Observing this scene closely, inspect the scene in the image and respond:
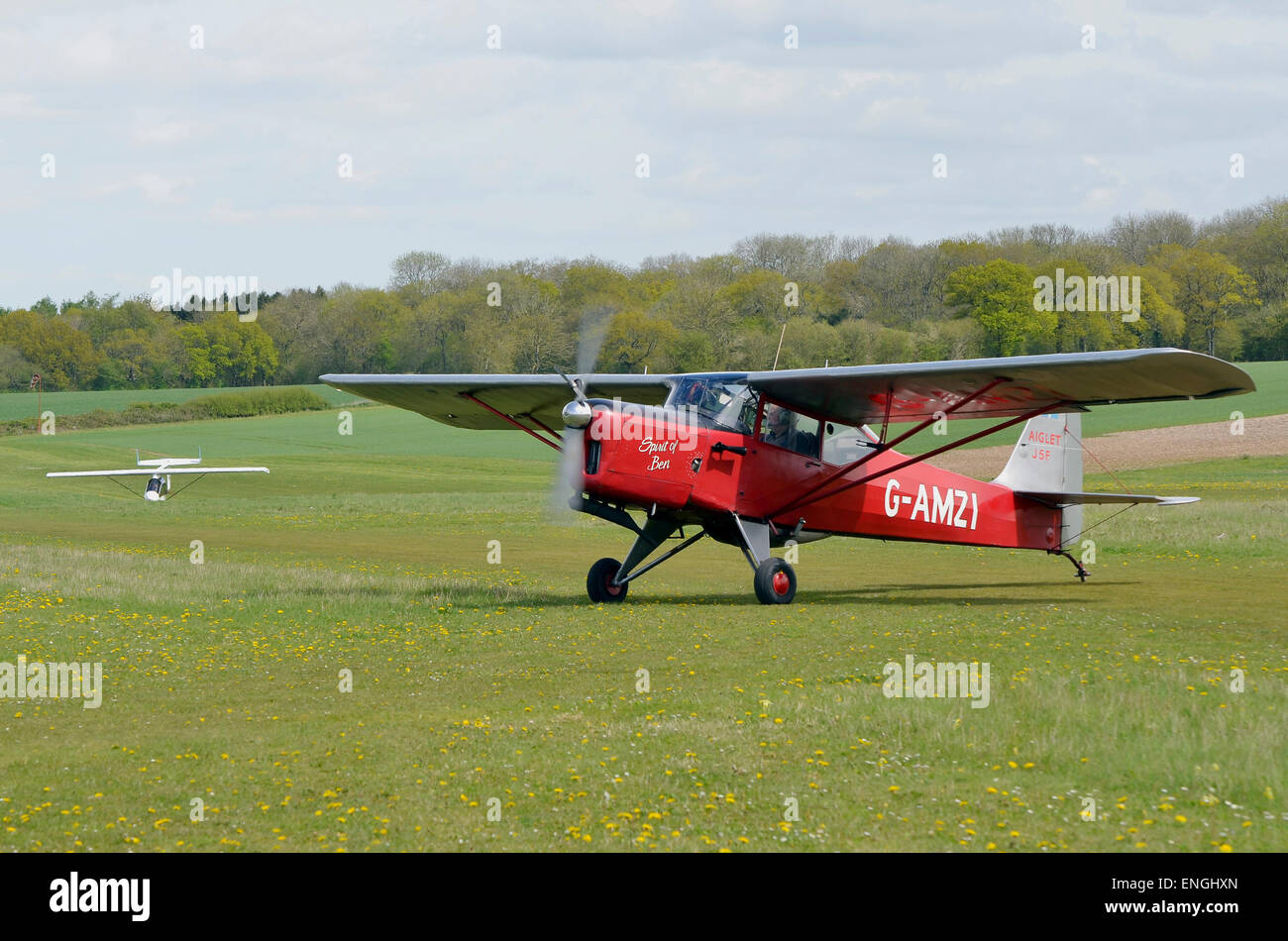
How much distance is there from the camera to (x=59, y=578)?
2000 centimetres

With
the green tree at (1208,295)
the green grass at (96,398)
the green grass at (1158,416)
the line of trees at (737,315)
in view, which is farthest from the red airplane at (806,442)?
the green tree at (1208,295)

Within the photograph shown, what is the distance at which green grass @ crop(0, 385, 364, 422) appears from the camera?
91438 mm

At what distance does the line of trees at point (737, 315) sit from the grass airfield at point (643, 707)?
103 ft

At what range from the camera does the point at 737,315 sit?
73.9m

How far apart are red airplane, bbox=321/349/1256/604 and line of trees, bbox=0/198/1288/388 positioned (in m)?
30.0

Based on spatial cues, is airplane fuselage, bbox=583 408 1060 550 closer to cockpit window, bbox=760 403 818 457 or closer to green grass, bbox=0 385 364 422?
cockpit window, bbox=760 403 818 457

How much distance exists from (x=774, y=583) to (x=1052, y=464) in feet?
21.6

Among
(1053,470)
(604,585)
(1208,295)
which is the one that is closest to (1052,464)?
(1053,470)

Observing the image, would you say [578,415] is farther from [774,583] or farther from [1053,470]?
[1053,470]

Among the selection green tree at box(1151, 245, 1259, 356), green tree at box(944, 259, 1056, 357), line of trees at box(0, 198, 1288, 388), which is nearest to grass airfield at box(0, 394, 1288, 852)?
line of trees at box(0, 198, 1288, 388)

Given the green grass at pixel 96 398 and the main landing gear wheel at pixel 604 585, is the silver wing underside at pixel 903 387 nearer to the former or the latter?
the main landing gear wheel at pixel 604 585

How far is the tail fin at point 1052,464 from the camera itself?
2175cm
